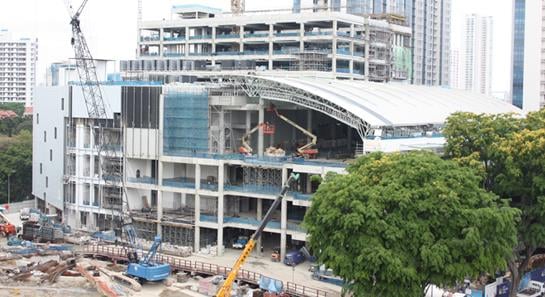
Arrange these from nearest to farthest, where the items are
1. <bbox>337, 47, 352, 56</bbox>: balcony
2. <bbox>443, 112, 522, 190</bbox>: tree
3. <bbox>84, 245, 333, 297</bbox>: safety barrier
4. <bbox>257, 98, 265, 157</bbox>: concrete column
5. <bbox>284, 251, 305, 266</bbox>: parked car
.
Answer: <bbox>443, 112, 522, 190</bbox>: tree → <bbox>84, 245, 333, 297</bbox>: safety barrier → <bbox>284, 251, 305, 266</bbox>: parked car → <bbox>257, 98, 265, 157</bbox>: concrete column → <bbox>337, 47, 352, 56</bbox>: balcony

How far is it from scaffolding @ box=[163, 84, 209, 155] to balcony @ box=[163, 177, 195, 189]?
1.99 m

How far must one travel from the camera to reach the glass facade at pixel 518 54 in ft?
287

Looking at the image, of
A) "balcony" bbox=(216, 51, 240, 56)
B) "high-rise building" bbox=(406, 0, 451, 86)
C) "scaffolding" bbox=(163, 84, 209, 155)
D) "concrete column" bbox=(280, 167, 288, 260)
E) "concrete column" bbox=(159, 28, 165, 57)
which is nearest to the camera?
"concrete column" bbox=(280, 167, 288, 260)

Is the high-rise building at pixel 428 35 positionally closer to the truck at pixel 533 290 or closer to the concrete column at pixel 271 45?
the concrete column at pixel 271 45

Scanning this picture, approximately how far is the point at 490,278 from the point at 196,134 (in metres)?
21.7

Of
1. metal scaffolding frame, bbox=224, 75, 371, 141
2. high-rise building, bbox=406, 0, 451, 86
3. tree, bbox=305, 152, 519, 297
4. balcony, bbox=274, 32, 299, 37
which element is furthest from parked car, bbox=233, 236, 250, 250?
high-rise building, bbox=406, 0, 451, 86

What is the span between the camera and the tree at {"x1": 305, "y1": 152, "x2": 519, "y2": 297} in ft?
106

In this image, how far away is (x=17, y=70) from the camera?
536ft

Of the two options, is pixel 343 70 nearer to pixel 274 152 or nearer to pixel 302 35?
pixel 302 35

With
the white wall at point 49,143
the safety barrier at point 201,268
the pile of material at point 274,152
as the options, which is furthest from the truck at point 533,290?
the white wall at point 49,143

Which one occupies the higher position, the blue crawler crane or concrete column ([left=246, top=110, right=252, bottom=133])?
concrete column ([left=246, top=110, right=252, bottom=133])

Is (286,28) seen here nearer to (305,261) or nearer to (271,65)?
(271,65)

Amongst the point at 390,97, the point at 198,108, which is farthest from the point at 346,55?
the point at 198,108

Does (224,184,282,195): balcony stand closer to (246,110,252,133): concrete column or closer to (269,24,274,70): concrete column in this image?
(246,110,252,133): concrete column
